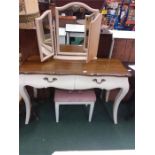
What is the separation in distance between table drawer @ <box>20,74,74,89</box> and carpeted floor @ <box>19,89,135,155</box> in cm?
51

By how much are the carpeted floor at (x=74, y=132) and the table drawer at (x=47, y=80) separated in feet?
1.68

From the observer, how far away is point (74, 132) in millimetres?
1776

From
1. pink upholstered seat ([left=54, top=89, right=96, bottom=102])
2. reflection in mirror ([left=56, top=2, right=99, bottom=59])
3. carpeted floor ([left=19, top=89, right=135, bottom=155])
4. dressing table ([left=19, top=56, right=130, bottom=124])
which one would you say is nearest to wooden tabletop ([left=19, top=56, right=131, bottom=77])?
dressing table ([left=19, top=56, right=130, bottom=124])

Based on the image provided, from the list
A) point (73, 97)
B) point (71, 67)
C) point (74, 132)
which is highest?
point (71, 67)

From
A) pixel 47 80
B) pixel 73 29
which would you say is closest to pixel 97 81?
pixel 47 80

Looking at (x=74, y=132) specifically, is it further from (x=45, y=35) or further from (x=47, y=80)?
(x=45, y=35)

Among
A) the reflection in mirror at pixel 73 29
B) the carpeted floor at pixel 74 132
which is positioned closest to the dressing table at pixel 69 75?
→ the reflection in mirror at pixel 73 29

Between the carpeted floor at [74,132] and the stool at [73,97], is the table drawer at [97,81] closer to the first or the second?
the stool at [73,97]

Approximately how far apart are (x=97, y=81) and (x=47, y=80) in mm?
421

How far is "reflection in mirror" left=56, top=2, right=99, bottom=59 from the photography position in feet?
5.25
